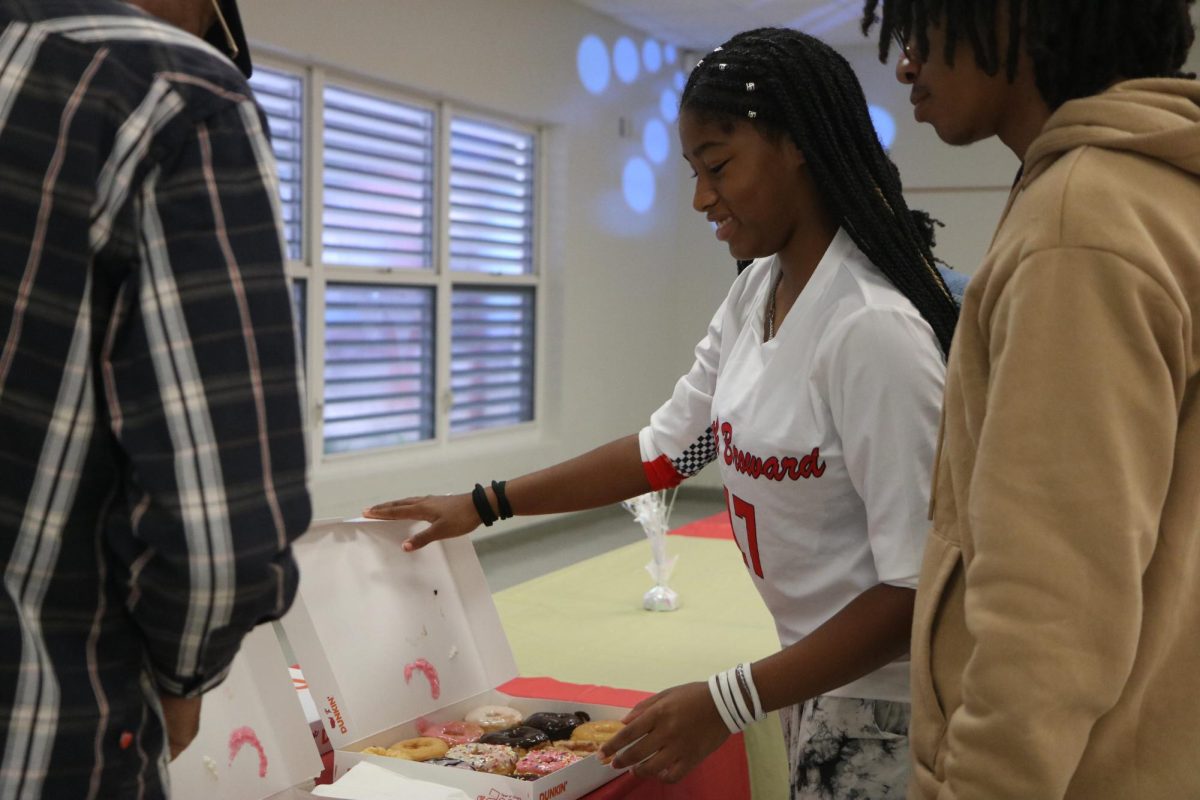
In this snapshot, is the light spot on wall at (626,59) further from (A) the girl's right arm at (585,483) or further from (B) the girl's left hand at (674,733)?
(B) the girl's left hand at (674,733)

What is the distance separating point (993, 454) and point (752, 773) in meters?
1.01

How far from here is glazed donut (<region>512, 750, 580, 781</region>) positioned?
4.39 feet

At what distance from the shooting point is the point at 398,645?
1.49 metres

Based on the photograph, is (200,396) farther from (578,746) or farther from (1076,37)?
(578,746)

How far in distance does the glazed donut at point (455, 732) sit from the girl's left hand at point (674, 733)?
0.32 m

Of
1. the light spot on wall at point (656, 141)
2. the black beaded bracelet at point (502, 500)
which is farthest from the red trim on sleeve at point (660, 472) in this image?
the light spot on wall at point (656, 141)

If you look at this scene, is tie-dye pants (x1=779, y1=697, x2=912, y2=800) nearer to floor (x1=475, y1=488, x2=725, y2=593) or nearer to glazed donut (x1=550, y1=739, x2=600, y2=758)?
glazed donut (x1=550, y1=739, x2=600, y2=758)

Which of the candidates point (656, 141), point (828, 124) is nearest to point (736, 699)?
point (828, 124)

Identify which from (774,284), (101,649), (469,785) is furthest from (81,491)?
(774,284)

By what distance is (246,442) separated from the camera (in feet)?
2.38

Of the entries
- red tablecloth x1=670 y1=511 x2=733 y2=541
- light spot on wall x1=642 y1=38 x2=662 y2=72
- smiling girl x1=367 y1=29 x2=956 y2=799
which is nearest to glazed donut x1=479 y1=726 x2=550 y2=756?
→ smiling girl x1=367 y1=29 x2=956 y2=799

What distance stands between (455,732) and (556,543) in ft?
14.2

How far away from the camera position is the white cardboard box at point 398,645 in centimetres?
133

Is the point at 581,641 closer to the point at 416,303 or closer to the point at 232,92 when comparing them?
the point at 232,92
